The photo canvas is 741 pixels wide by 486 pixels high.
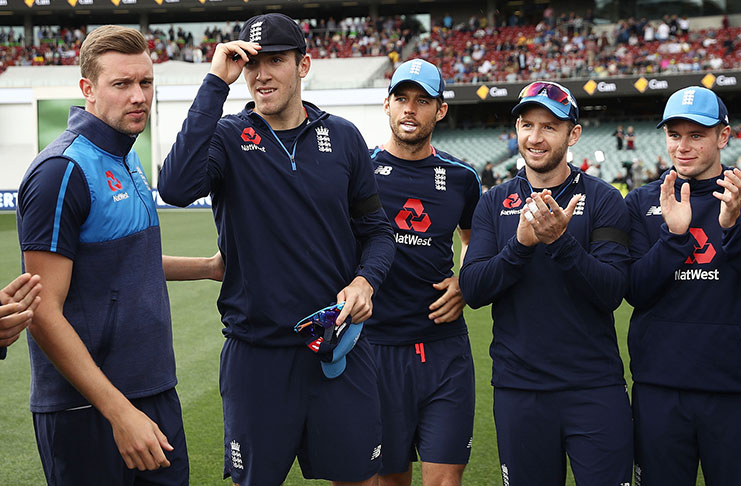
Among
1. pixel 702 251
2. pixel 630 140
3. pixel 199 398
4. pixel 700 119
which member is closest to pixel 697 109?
pixel 700 119

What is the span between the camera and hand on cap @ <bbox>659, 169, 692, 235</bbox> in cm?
320

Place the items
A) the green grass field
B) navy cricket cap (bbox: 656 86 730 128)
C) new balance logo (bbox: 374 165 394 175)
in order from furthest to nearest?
the green grass field → new balance logo (bbox: 374 165 394 175) → navy cricket cap (bbox: 656 86 730 128)

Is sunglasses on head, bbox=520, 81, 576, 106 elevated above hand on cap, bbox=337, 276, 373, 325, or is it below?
above

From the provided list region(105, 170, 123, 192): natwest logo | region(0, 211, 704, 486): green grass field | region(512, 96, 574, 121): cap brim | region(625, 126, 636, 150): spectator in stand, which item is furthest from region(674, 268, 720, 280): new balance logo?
region(625, 126, 636, 150): spectator in stand

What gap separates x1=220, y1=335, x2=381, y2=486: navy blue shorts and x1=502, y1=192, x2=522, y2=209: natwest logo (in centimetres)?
115

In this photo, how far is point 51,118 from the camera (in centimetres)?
3381

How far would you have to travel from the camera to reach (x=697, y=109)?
3.46 meters

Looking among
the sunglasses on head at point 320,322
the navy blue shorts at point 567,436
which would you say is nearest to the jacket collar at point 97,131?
the sunglasses on head at point 320,322

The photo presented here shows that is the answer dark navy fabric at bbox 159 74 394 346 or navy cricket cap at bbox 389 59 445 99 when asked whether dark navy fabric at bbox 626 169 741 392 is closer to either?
dark navy fabric at bbox 159 74 394 346

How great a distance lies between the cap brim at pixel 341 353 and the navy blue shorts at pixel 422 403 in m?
0.98

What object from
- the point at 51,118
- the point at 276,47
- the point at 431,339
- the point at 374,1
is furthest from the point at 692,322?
the point at 374,1

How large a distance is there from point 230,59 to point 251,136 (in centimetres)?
36

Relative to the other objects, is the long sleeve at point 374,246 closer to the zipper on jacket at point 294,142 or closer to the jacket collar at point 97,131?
the zipper on jacket at point 294,142

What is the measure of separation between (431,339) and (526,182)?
1025mm
